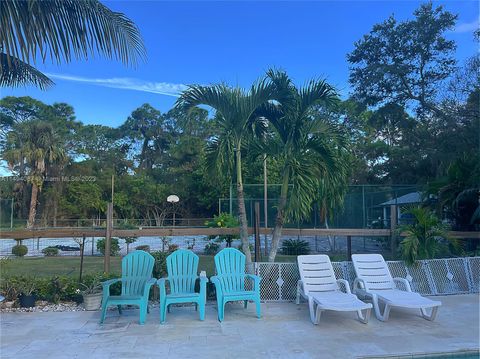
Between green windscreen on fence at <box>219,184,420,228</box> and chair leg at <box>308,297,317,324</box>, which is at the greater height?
green windscreen on fence at <box>219,184,420,228</box>

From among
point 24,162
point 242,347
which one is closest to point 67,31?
point 242,347

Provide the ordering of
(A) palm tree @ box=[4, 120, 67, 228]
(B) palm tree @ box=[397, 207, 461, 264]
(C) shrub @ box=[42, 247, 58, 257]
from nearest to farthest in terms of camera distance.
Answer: (B) palm tree @ box=[397, 207, 461, 264], (C) shrub @ box=[42, 247, 58, 257], (A) palm tree @ box=[4, 120, 67, 228]

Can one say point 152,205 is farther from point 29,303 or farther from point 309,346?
point 309,346

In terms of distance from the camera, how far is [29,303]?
621cm

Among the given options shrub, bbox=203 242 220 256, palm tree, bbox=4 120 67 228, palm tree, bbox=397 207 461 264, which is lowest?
shrub, bbox=203 242 220 256

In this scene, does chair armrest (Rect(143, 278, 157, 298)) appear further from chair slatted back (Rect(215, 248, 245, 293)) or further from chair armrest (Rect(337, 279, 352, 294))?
chair armrest (Rect(337, 279, 352, 294))

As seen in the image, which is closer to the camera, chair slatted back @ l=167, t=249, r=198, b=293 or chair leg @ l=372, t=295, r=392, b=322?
chair leg @ l=372, t=295, r=392, b=322

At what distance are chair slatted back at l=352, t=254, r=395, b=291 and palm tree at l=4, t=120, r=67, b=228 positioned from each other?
28869 millimetres

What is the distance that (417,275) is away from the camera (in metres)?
6.85

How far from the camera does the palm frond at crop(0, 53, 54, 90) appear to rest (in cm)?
513

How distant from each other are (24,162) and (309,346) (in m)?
32.5

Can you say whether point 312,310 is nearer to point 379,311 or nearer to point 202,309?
point 379,311

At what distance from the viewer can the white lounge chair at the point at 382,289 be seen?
5.20 meters

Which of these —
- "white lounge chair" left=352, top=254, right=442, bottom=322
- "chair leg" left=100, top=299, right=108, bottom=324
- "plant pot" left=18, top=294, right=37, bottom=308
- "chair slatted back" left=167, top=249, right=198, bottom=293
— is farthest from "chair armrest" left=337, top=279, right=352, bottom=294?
"plant pot" left=18, top=294, right=37, bottom=308
